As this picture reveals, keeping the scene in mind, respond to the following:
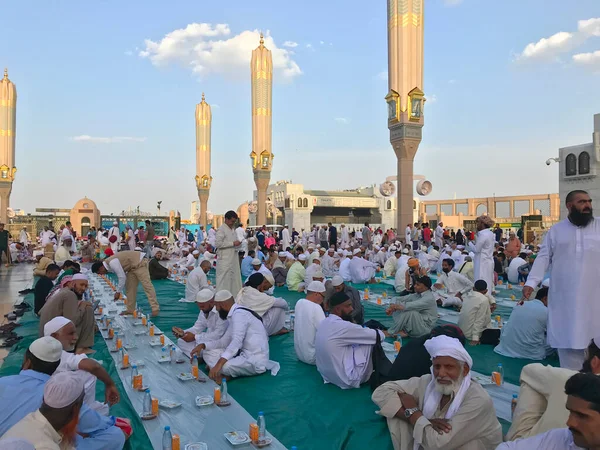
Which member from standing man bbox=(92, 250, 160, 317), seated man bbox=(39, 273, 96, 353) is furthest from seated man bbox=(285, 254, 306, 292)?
seated man bbox=(39, 273, 96, 353)

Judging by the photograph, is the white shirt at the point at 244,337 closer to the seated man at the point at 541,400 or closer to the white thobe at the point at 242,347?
the white thobe at the point at 242,347

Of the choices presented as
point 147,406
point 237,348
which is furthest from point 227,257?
point 147,406

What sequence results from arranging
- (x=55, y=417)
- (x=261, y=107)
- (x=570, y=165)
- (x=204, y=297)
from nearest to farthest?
1. (x=55, y=417)
2. (x=204, y=297)
3. (x=570, y=165)
4. (x=261, y=107)

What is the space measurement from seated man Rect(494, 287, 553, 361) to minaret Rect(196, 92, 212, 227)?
28196mm

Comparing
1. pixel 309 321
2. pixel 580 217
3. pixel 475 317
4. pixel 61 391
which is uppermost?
pixel 580 217

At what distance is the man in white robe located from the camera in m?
6.61

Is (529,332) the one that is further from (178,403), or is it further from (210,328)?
(178,403)

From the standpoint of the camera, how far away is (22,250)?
650 inches

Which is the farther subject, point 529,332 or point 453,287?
point 453,287

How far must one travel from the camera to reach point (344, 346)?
3.73m

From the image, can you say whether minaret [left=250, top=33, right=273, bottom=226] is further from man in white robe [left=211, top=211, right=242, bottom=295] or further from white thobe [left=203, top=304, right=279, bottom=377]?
white thobe [left=203, top=304, right=279, bottom=377]

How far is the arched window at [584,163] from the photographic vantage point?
62.2ft

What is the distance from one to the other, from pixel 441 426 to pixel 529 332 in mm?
2749

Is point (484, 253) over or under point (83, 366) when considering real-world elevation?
over
